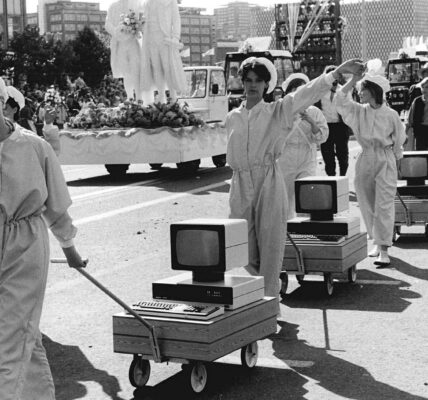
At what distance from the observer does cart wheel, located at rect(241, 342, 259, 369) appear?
20.3 feet

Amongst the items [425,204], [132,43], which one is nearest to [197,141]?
[132,43]

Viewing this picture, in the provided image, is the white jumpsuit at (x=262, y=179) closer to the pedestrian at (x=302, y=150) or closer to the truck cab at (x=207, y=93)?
the pedestrian at (x=302, y=150)

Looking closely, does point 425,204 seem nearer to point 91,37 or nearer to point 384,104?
point 384,104

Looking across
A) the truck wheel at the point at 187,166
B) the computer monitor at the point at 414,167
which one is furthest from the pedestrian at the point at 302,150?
the truck wheel at the point at 187,166

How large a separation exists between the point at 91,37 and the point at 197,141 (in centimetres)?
6506

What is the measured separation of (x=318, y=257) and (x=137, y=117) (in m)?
13.1

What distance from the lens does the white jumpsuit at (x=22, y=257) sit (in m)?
4.54

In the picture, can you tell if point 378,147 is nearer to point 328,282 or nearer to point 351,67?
point 328,282

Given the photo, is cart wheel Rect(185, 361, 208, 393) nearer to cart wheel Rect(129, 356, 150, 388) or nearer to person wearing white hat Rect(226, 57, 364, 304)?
cart wheel Rect(129, 356, 150, 388)

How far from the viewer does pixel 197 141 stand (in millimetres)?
21188

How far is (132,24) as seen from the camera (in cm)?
2338

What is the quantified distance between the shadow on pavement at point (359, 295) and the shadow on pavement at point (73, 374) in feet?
7.03

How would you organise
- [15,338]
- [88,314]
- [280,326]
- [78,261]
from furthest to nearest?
1. [88,314]
2. [280,326]
3. [78,261]
4. [15,338]

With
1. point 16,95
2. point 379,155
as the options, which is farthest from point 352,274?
point 16,95
